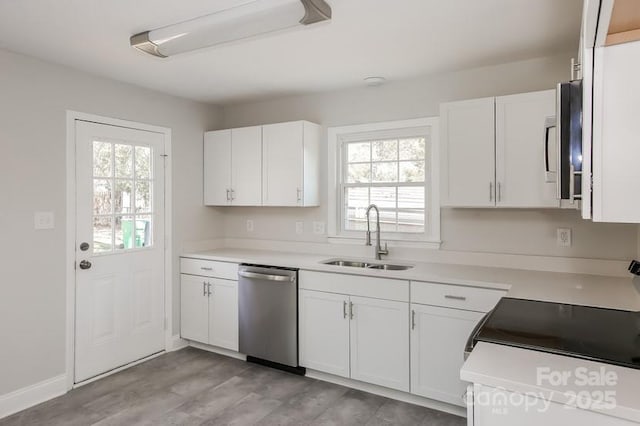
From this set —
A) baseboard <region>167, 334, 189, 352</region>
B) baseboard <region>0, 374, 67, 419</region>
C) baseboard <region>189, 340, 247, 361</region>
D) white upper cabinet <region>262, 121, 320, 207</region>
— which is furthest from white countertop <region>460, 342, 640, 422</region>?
baseboard <region>167, 334, 189, 352</region>

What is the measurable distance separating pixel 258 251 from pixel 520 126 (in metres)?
2.55

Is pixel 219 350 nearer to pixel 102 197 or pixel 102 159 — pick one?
pixel 102 197

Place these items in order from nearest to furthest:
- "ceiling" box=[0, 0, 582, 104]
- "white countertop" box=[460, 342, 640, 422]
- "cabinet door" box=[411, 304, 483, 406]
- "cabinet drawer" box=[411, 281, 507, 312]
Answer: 1. "white countertop" box=[460, 342, 640, 422]
2. "ceiling" box=[0, 0, 582, 104]
3. "cabinet drawer" box=[411, 281, 507, 312]
4. "cabinet door" box=[411, 304, 483, 406]

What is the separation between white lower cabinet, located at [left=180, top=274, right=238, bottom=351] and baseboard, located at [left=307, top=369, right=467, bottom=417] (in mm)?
836

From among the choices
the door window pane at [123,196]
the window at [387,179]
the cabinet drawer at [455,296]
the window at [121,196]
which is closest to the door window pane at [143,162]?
the window at [121,196]

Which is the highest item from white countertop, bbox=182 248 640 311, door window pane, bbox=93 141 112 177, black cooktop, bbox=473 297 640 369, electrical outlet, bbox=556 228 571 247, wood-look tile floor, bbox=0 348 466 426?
door window pane, bbox=93 141 112 177

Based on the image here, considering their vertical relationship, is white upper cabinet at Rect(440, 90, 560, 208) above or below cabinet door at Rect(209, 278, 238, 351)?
above

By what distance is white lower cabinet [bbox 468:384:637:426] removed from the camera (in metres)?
1.02

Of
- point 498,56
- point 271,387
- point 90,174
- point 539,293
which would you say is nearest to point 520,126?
point 498,56

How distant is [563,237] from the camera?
9.08ft

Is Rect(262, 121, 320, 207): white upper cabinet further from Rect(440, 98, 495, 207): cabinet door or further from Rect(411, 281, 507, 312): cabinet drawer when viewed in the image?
Rect(411, 281, 507, 312): cabinet drawer

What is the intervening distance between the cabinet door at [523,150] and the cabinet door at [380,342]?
1024 millimetres

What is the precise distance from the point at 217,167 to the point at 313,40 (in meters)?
1.93

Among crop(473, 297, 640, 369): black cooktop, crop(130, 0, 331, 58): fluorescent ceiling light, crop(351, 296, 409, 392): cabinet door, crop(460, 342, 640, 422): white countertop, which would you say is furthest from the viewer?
crop(351, 296, 409, 392): cabinet door
